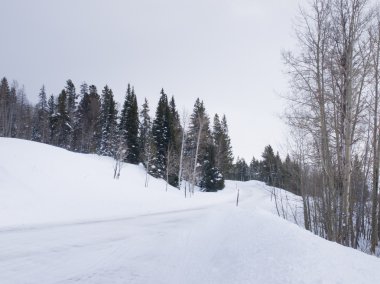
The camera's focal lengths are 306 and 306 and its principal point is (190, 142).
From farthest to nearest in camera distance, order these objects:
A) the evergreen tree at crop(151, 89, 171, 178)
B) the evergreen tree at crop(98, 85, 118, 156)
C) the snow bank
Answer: the evergreen tree at crop(98, 85, 118, 156), the evergreen tree at crop(151, 89, 171, 178), the snow bank

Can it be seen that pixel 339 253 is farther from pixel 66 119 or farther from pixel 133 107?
pixel 66 119

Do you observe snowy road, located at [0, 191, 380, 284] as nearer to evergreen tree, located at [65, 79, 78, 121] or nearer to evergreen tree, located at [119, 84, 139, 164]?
evergreen tree, located at [119, 84, 139, 164]

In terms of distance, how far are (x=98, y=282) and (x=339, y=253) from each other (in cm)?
405

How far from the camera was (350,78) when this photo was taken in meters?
9.04

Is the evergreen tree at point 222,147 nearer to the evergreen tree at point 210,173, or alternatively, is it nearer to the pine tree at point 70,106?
the evergreen tree at point 210,173

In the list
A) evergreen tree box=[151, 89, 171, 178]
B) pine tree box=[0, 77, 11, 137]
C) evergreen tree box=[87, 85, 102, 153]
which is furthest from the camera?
pine tree box=[0, 77, 11, 137]

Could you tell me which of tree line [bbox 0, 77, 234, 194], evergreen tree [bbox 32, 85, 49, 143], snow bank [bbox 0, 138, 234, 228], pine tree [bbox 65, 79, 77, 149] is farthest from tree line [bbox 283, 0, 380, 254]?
evergreen tree [bbox 32, 85, 49, 143]

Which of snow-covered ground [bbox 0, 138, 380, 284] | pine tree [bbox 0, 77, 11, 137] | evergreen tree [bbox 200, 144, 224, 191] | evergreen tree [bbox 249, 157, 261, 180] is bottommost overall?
snow-covered ground [bbox 0, 138, 380, 284]

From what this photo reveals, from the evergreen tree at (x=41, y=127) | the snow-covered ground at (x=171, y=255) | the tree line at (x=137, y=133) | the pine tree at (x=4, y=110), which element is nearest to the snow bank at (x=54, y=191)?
the snow-covered ground at (x=171, y=255)

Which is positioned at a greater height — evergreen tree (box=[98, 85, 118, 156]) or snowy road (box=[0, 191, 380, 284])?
evergreen tree (box=[98, 85, 118, 156])

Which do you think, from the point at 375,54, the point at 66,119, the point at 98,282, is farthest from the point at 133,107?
the point at 98,282

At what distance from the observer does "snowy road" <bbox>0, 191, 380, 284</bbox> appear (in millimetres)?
4668

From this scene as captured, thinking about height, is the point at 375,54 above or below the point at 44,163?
above

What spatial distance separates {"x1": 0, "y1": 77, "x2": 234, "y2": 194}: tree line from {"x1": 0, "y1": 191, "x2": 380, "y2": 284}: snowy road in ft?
112
